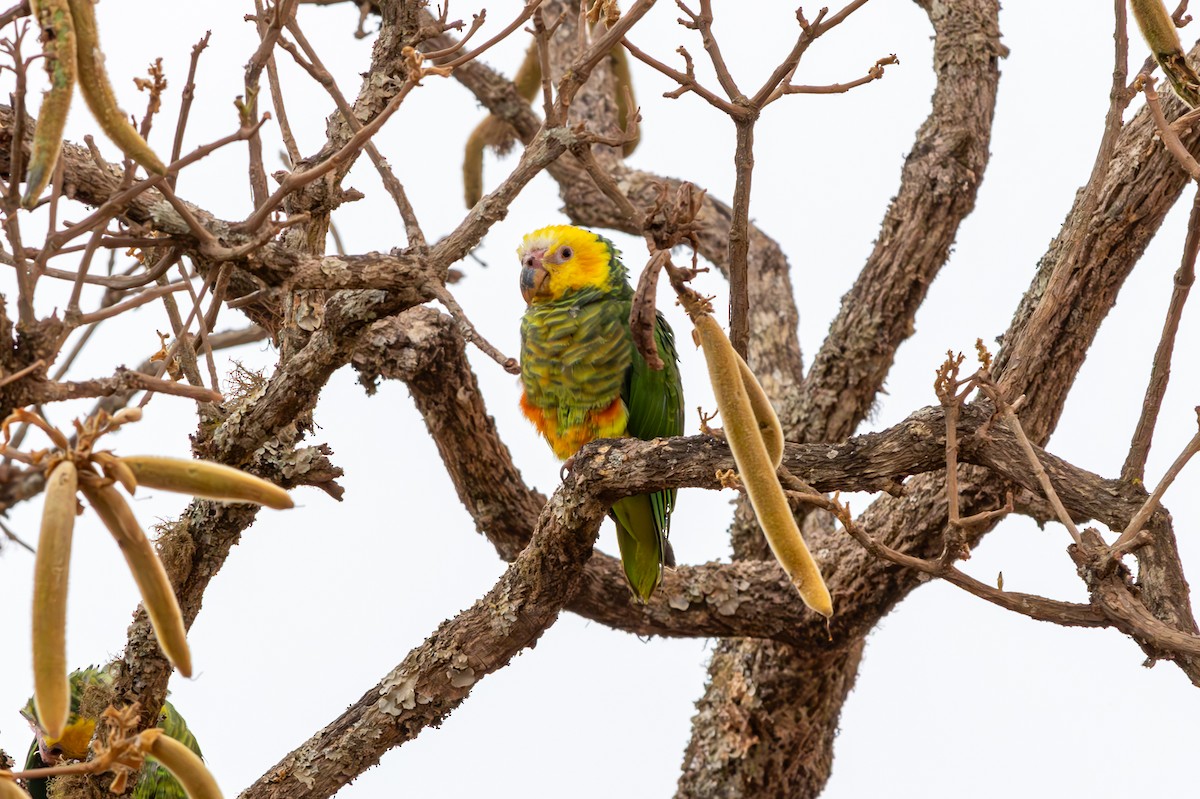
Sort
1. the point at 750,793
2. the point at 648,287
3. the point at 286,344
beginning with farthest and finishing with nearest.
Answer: the point at 750,793, the point at 286,344, the point at 648,287

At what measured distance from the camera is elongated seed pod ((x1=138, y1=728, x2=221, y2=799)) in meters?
1.27

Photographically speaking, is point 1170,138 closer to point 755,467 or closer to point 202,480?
point 755,467

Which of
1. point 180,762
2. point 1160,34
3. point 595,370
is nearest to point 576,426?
point 595,370

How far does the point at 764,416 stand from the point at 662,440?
3.63ft

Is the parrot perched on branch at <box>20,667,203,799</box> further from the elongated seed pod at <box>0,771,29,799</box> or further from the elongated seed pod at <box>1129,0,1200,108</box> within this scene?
the elongated seed pod at <box>1129,0,1200,108</box>

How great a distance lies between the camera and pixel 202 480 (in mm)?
1184

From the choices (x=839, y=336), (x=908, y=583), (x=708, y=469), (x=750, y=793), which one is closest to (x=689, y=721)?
(x=750, y=793)

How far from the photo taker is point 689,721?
420cm

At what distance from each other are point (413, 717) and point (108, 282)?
1.37 metres

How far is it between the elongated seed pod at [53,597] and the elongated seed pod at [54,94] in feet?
1.01

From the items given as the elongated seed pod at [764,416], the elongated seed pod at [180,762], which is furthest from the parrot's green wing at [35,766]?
the elongated seed pod at [764,416]

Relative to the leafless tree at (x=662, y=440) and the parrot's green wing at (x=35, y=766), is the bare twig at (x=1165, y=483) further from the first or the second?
the parrot's green wing at (x=35, y=766)

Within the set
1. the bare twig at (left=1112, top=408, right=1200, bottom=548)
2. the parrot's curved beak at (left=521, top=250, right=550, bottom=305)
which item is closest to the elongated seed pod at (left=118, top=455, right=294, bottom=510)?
the bare twig at (left=1112, top=408, right=1200, bottom=548)

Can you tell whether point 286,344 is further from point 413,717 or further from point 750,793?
point 750,793
